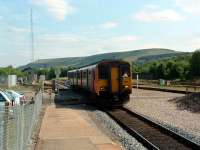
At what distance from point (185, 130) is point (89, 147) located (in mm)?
6214

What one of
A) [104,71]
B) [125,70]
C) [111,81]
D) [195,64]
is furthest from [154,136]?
[195,64]

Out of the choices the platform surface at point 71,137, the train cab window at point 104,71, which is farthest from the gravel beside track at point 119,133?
the train cab window at point 104,71

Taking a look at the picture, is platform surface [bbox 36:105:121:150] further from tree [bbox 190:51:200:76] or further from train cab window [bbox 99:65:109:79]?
tree [bbox 190:51:200:76]

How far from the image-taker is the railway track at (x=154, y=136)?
15625mm

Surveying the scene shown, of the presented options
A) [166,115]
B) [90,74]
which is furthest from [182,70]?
[166,115]

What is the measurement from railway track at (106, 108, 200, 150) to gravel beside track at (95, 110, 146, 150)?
0.69ft

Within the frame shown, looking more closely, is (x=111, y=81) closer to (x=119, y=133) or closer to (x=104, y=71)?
(x=104, y=71)

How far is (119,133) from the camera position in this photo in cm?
1998

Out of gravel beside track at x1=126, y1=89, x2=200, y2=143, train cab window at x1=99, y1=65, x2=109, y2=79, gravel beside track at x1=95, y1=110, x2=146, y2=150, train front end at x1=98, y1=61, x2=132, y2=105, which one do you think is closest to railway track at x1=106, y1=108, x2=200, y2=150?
gravel beside track at x1=95, y1=110, x2=146, y2=150

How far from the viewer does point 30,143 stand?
51.8 feet

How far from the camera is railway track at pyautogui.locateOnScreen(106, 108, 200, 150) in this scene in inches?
615

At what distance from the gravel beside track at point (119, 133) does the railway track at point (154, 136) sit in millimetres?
210

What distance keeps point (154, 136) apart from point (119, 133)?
2.03 m

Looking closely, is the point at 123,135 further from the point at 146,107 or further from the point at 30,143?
the point at 146,107
